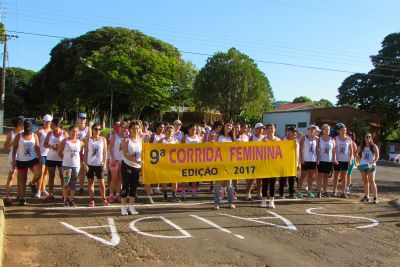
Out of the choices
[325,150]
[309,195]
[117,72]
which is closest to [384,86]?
[117,72]

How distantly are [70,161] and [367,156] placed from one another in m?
6.95

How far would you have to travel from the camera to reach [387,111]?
45.2 meters

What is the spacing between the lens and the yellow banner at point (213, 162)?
8883mm

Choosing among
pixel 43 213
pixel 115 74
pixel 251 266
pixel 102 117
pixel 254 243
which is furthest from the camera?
pixel 102 117

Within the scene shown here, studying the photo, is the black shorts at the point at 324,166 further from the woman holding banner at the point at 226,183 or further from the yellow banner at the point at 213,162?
the woman holding banner at the point at 226,183

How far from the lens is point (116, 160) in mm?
9617

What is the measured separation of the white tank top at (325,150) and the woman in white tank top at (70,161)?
597 cm

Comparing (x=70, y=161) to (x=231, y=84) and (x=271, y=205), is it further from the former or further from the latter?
(x=231, y=84)

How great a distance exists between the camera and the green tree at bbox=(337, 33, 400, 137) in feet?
144

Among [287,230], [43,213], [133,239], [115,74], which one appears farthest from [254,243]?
[115,74]

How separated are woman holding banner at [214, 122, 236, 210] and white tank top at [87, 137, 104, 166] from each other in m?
2.43

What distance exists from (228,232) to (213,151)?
8.08 ft

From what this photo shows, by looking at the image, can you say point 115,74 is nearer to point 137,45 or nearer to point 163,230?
point 137,45

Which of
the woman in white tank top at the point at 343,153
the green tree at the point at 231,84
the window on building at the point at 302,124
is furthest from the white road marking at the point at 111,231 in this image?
the window on building at the point at 302,124
